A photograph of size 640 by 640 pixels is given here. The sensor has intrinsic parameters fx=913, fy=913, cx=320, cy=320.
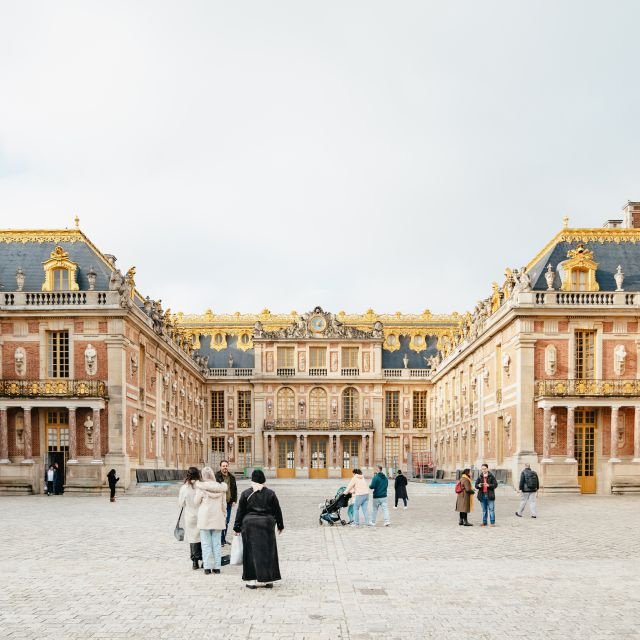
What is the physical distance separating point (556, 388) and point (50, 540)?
23268 mm

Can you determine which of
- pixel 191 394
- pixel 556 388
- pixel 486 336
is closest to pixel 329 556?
pixel 556 388

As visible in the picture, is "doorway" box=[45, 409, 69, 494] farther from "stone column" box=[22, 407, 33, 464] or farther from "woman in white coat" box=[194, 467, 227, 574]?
"woman in white coat" box=[194, 467, 227, 574]

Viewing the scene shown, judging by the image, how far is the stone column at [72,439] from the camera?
117ft

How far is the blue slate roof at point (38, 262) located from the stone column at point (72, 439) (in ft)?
17.7

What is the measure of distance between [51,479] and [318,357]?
37.8 metres

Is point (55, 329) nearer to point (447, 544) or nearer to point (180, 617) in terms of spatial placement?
point (447, 544)

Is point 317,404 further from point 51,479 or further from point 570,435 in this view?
point 51,479

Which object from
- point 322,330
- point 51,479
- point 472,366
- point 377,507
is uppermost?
Answer: point 322,330

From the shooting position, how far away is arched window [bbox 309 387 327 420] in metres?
70.4

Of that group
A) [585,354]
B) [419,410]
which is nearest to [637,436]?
[585,354]

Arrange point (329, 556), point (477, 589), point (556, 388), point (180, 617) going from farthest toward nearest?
point (556, 388), point (329, 556), point (477, 589), point (180, 617)

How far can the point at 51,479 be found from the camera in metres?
34.6

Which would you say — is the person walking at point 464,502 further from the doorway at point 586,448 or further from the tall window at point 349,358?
the tall window at point 349,358

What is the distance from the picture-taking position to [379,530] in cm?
2034
